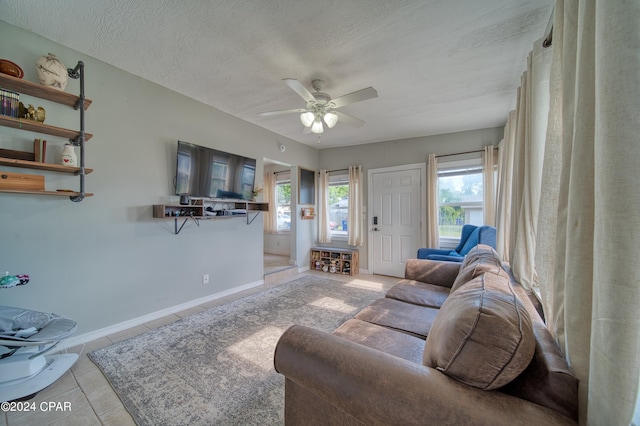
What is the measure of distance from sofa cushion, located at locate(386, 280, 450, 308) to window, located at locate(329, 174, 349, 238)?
9.60ft

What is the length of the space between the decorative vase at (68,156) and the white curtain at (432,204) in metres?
4.66

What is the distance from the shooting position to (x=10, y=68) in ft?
5.97

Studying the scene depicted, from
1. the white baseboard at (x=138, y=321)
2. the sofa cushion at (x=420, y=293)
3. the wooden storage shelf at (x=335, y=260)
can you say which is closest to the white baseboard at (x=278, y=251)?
the wooden storage shelf at (x=335, y=260)

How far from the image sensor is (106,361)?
1.96m

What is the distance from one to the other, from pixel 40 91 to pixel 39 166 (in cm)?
63

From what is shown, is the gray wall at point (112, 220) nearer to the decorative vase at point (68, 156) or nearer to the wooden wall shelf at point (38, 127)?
the wooden wall shelf at point (38, 127)

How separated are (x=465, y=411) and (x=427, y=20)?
7.78 ft

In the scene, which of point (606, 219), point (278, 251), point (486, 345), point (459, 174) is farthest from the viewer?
point (278, 251)

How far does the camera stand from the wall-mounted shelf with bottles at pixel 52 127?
1.86m

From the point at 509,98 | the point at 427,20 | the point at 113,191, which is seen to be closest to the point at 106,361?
the point at 113,191

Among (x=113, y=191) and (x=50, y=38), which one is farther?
(x=113, y=191)

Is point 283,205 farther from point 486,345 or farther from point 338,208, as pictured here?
point 486,345

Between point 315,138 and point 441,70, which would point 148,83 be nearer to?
point 315,138

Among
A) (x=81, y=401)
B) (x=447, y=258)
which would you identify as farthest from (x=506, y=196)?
(x=81, y=401)
